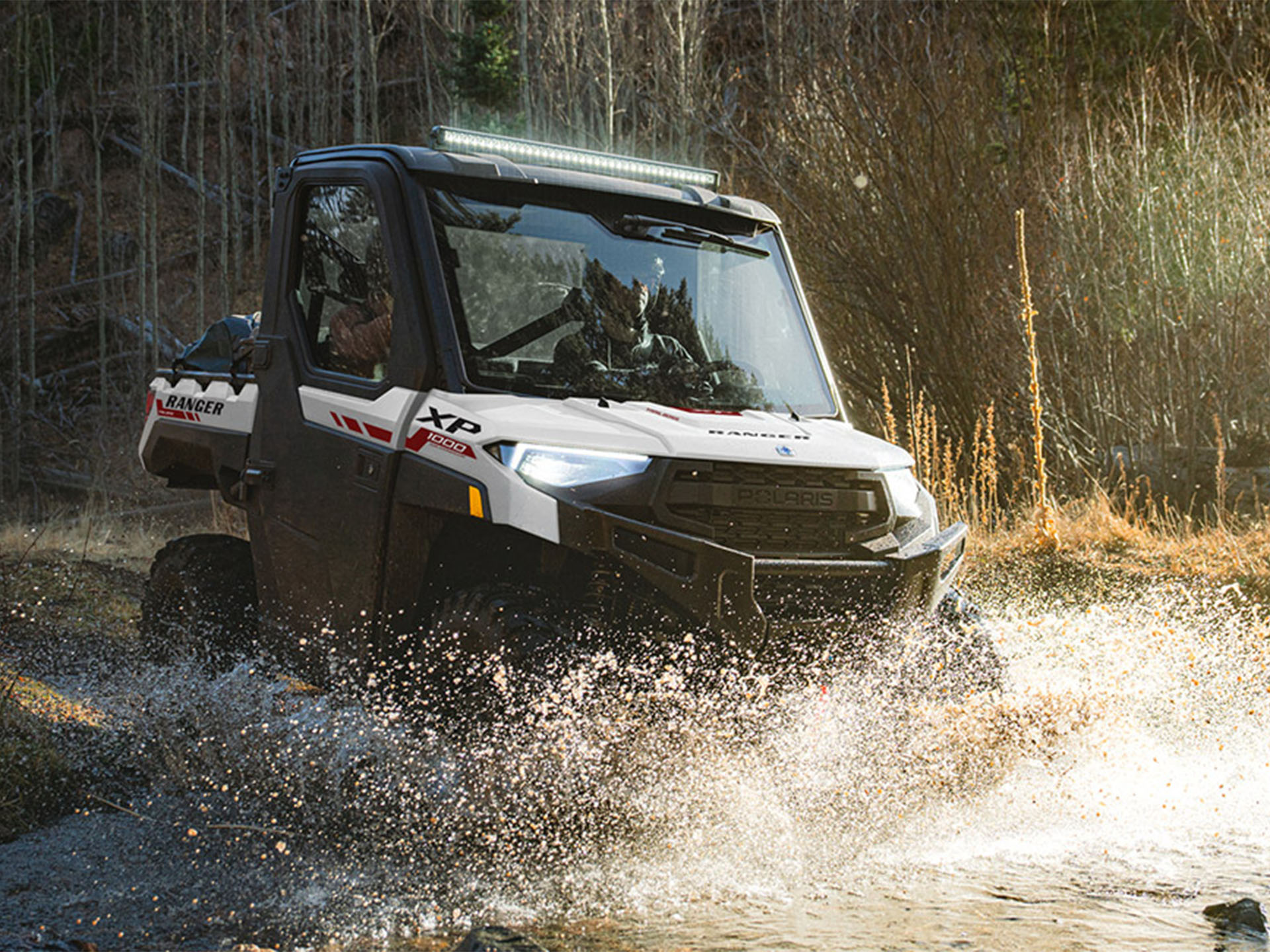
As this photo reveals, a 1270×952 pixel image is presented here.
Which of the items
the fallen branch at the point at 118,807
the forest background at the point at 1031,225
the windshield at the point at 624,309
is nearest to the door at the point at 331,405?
the windshield at the point at 624,309

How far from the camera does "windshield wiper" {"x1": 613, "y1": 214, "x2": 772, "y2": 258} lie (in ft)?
16.6

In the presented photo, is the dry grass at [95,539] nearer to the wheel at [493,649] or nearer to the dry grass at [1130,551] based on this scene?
the wheel at [493,649]

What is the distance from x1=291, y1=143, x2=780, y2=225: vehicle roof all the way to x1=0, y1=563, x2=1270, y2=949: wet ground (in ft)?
5.85

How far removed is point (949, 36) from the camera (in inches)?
576

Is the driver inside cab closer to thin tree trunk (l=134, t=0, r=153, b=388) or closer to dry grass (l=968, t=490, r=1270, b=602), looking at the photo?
dry grass (l=968, t=490, r=1270, b=602)

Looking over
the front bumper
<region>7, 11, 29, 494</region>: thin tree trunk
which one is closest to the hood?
the front bumper

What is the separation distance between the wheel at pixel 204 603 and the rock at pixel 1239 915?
3974mm

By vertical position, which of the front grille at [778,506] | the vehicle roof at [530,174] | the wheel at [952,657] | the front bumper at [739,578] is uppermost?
the vehicle roof at [530,174]

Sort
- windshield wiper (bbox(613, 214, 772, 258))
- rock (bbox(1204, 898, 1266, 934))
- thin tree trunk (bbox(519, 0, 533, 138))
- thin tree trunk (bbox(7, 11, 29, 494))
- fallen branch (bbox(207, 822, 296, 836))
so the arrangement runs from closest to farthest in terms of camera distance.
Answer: rock (bbox(1204, 898, 1266, 934)) → fallen branch (bbox(207, 822, 296, 836)) → windshield wiper (bbox(613, 214, 772, 258)) → thin tree trunk (bbox(7, 11, 29, 494)) → thin tree trunk (bbox(519, 0, 533, 138))

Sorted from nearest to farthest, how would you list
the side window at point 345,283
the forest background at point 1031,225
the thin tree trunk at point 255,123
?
the side window at point 345,283 < the forest background at point 1031,225 < the thin tree trunk at point 255,123

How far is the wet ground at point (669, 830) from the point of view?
3924mm

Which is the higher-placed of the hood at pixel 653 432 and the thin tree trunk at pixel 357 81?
the thin tree trunk at pixel 357 81

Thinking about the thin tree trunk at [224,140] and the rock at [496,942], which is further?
the thin tree trunk at [224,140]

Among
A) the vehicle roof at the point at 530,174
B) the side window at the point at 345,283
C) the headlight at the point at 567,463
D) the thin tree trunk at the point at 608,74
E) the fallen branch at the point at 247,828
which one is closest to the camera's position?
the headlight at the point at 567,463
